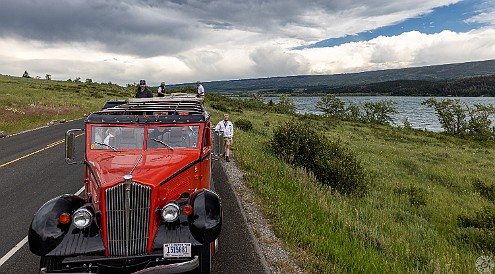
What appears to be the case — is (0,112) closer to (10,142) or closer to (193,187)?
(10,142)

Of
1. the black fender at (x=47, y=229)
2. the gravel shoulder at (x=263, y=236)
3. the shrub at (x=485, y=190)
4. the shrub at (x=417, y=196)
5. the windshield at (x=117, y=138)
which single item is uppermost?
the windshield at (x=117, y=138)

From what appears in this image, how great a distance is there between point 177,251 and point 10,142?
1897cm

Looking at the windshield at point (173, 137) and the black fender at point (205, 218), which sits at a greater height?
the windshield at point (173, 137)

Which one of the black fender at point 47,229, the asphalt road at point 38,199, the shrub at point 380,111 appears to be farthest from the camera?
the shrub at point 380,111

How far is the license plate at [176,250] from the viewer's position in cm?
513

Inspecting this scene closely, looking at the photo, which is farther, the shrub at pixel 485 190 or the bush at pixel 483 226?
the shrub at pixel 485 190

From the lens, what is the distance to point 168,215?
211 inches

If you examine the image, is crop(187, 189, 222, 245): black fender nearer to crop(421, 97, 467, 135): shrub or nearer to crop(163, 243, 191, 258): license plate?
crop(163, 243, 191, 258): license plate

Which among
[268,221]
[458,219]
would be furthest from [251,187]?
[458,219]

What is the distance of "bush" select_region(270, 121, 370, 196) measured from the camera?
1562 cm

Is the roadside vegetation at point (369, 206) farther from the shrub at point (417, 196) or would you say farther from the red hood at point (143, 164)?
the red hood at point (143, 164)

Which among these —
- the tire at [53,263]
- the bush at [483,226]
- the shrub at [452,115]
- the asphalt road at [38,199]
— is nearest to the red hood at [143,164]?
the tire at [53,263]

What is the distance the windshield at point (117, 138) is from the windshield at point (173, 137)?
207mm

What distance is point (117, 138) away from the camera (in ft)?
22.9
